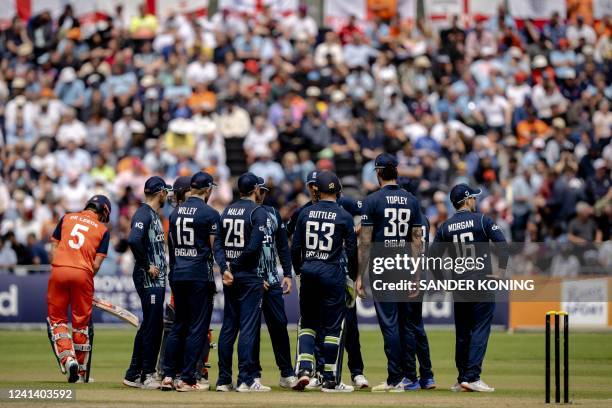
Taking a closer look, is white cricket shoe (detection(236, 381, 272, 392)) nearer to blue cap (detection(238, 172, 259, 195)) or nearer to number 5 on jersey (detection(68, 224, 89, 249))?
blue cap (detection(238, 172, 259, 195))

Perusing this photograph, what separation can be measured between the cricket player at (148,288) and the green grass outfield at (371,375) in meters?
0.40

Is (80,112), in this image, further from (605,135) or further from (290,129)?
(605,135)

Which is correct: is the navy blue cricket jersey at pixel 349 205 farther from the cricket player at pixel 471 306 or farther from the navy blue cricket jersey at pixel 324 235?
the cricket player at pixel 471 306

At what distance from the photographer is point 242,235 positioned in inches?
661

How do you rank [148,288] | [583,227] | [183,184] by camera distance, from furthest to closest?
[583,227]
[183,184]
[148,288]

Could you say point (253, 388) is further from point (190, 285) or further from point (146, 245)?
point (146, 245)

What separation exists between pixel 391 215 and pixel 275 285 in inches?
65.6

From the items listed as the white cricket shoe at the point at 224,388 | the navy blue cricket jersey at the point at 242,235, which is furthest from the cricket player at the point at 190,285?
the white cricket shoe at the point at 224,388

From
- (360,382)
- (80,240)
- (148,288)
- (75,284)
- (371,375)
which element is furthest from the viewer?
(371,375)

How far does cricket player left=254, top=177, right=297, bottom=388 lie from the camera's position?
17.0 meters

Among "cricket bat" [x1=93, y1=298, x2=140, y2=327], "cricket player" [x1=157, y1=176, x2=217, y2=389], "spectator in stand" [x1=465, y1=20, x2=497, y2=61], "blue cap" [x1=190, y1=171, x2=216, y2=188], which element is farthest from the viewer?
"spectator in stand" [x1=465, y1=20, x2=497, y2=61]

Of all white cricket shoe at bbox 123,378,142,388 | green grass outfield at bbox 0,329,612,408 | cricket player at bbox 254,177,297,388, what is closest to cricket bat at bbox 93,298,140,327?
green grass outfield at bbox 0,329,612,408

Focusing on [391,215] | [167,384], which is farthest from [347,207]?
[167,384]

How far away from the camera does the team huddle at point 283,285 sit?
1673 centimetres
